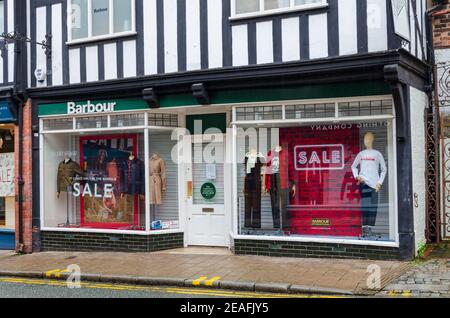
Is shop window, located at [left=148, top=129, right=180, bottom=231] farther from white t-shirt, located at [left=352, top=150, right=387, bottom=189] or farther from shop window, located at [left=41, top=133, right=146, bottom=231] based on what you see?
white t-shirt, located at [left=352, top=150, right=387, bottom=189]

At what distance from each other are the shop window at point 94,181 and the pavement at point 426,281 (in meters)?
5.65

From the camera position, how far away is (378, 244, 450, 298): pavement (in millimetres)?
7508

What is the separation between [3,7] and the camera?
1294 cm

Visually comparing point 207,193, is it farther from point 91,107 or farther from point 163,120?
point 91,107

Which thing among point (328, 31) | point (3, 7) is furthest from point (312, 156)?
point (3, 7)

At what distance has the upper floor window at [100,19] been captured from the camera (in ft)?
38.3

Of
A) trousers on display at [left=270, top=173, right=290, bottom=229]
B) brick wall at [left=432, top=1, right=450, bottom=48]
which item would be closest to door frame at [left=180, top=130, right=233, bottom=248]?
trousers on display at [left=270, top=173, right=290, bottom=229]

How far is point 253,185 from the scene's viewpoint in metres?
11.0

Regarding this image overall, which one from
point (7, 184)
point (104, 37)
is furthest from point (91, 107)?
point (7, 184)

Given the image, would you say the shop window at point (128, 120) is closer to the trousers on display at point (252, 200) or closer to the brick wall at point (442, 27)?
the trousers on display at point (252, 200)

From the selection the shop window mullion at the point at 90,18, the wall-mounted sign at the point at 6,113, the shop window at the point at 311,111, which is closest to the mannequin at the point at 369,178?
the shop window at the point at 311,111

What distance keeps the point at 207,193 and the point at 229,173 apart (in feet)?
2.28

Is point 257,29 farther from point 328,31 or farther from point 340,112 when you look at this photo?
point 340,112

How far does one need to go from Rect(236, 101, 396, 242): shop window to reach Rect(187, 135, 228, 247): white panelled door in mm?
804
